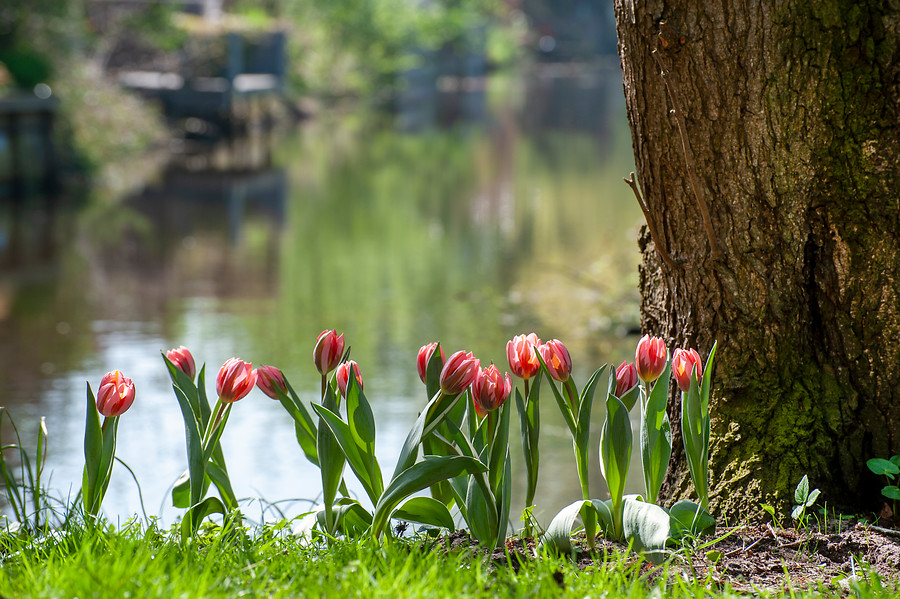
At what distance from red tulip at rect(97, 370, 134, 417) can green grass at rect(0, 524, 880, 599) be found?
270 millimetres

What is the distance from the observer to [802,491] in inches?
95.8

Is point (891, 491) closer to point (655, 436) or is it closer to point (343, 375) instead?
point (655, 436)

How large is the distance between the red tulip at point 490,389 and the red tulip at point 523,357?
0.15 ft

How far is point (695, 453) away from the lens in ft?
Result: 7.80

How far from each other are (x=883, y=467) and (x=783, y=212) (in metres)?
0.63

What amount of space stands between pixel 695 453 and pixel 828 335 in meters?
0.51

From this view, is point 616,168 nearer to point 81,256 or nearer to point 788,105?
point 81,256

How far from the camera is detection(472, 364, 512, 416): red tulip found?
89.4 inches

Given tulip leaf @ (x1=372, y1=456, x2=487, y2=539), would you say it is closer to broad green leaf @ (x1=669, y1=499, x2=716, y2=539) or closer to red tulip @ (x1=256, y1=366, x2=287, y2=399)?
red tulip @ (x1=256, y1=366, x2=287, y2=399)

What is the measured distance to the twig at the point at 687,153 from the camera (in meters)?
2.53

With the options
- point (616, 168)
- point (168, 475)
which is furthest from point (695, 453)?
point (616, 168)

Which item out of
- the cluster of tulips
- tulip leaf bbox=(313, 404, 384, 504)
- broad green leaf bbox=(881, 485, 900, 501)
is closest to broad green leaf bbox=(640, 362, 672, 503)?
the cluster of tulips

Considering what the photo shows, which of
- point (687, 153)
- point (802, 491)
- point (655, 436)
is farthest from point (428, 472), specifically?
point (687, 153)

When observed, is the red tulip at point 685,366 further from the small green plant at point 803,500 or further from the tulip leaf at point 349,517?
the tulip leaf at point 349,517
